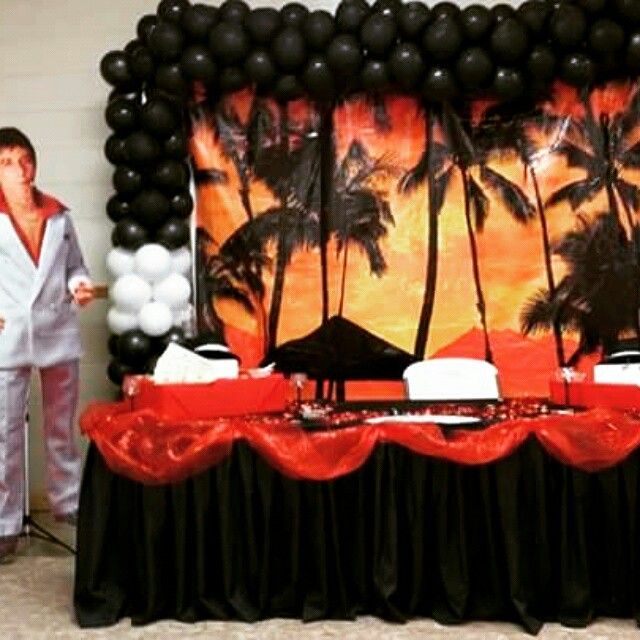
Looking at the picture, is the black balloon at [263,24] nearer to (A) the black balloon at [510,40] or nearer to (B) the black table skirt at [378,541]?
(A) the black balloon at [510,40]

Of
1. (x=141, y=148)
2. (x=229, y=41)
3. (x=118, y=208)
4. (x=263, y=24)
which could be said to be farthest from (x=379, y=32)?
(x=118, y=208)

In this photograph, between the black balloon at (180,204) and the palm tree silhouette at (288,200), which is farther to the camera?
the palm tree silhouette at (288,200)

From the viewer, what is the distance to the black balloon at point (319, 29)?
142 inches

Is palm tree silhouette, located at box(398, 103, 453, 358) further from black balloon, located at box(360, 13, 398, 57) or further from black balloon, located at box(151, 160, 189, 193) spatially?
black balloon, located at box(151, 160, 189, 193)

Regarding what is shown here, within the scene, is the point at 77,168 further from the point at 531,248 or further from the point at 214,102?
the point at 531,248

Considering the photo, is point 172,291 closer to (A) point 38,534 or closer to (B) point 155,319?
(B) point 155,319

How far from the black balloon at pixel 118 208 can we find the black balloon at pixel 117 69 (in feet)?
1.58

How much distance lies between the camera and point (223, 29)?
3.63 meters

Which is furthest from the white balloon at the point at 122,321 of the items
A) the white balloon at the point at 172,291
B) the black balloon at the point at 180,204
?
the black balloon at the point at 180,204

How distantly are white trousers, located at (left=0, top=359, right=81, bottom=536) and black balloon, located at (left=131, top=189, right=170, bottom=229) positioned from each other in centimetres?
64

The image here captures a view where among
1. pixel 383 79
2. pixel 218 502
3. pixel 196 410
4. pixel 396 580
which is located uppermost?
pixel 383 79

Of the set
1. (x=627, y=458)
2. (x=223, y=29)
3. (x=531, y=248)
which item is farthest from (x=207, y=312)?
(x=627, y=458)

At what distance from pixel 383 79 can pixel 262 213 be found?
77cm

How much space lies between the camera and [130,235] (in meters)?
3.71
